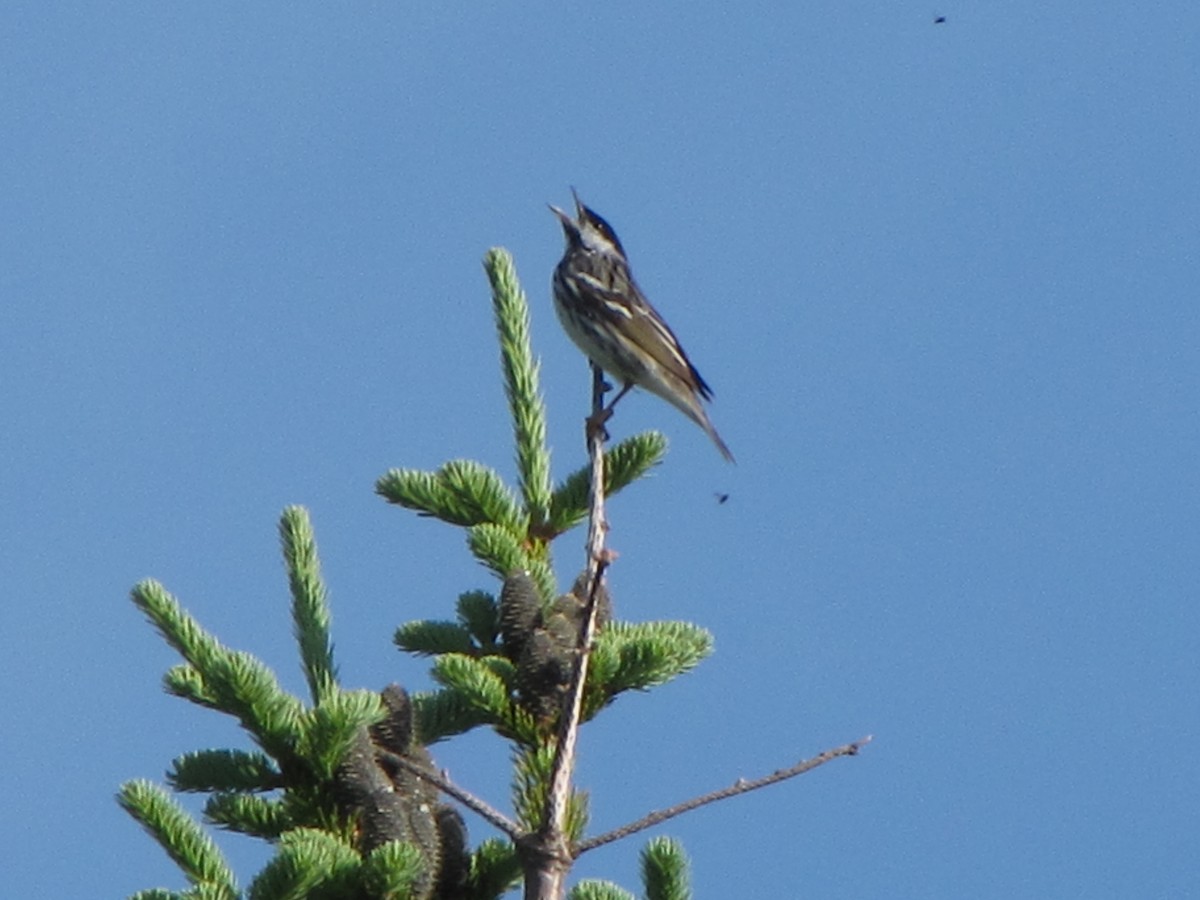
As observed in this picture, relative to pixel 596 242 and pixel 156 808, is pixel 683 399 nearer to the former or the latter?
pixel 596 242

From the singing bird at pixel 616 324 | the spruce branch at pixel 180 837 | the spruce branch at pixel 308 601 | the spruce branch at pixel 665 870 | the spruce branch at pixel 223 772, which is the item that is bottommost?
the spruce branch at pixel 665 870

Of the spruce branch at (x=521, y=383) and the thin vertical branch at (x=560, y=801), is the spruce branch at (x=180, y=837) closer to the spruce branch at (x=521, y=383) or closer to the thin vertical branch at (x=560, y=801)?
the thin vertical branch at (x=560, y=801)

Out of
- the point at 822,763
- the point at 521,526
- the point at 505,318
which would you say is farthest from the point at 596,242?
the point at 822,763

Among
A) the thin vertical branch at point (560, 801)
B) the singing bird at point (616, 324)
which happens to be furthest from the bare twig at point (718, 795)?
the singing bird at point (616, 324)

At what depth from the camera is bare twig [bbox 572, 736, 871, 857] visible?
102 inches

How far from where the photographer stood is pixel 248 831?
301cm

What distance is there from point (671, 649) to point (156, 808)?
0.94 metres

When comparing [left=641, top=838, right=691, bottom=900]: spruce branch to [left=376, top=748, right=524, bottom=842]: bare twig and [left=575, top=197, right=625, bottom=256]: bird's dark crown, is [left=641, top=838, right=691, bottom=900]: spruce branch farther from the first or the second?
[left=575, top=197, right=625, bottom=256]: bird's dark crown

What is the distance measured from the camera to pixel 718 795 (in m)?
2.59

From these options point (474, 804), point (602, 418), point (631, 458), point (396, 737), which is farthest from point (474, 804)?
point (602, 418)

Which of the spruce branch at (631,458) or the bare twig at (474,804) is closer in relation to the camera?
the bare twig at (474,804)

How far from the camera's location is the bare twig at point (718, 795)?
2588 mm

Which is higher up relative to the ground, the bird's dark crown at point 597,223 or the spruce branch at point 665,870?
the bird's dark crown at point 597,223

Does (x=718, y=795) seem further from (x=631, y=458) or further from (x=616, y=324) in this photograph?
(x=616, y=324)
